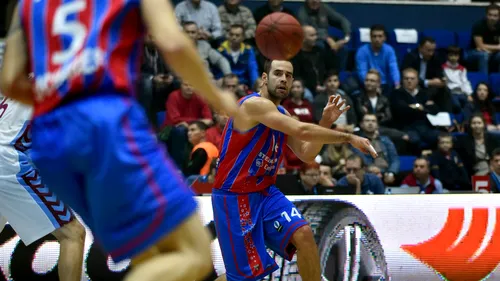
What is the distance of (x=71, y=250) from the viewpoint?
6.04 meters

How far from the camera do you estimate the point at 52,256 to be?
7387 millimetres

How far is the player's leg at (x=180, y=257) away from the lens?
128 inches

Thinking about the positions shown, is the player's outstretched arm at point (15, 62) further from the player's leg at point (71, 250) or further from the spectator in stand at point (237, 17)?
the spectator in stand at point (237, 17)

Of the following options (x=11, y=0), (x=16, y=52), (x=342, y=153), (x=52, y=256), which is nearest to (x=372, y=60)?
(x=342, y=153)

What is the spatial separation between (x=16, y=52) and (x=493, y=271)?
5.50 meters

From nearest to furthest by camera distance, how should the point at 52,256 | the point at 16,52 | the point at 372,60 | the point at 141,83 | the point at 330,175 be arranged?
the point at 16,52, the point at 52,256, the point at 330,175, the point at 141,83, the point at 372,60

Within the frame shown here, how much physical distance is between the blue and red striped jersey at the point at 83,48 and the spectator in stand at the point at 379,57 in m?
9.88

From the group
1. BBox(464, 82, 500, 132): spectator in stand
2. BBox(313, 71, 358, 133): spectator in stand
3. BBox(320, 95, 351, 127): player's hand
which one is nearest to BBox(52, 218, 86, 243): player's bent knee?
BBox(320, 95, 351, 127): player's hand

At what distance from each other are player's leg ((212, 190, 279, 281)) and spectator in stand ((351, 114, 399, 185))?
5268 mm

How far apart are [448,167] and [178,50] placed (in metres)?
8.92

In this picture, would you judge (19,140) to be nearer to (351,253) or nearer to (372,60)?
(351,253)

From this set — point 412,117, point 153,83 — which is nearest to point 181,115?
point 153,83

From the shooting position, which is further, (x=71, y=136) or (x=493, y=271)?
(x=493, y=271)

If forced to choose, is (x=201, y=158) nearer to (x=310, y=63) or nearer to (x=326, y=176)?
(x=326, y=176)
